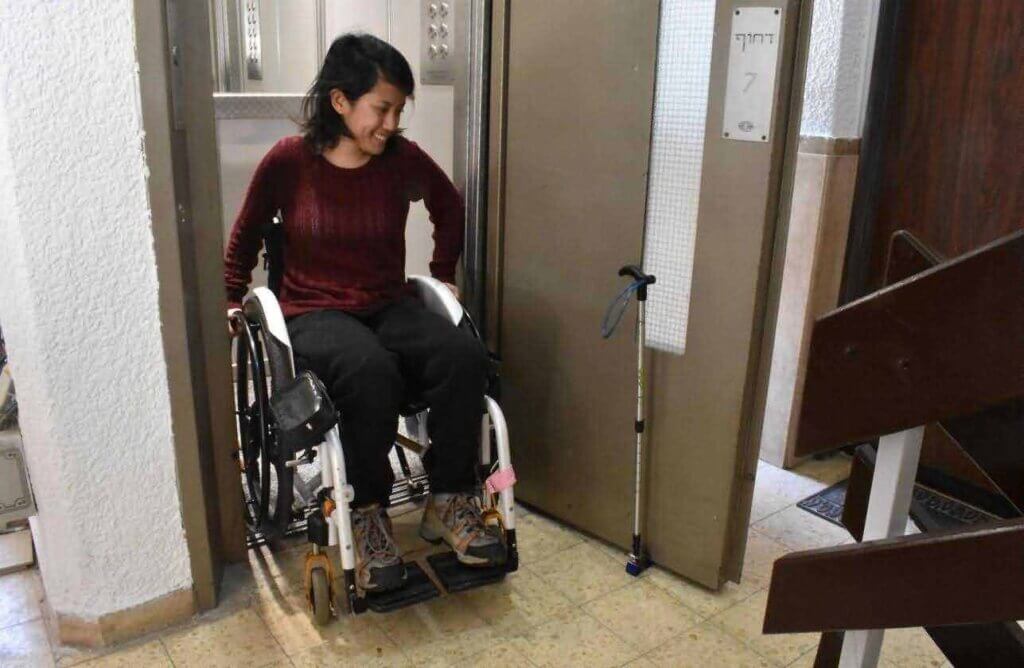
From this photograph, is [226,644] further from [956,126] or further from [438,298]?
[956,126]

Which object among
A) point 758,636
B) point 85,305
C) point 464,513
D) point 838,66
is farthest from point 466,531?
point 838,66

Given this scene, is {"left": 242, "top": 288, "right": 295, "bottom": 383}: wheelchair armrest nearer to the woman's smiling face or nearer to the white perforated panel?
the woman's smiling face

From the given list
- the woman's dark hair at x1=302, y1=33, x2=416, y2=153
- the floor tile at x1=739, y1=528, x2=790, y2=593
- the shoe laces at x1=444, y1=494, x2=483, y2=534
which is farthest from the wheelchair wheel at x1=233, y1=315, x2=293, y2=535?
the floor tile at x1=739, y1=528, x2=790, y2=593

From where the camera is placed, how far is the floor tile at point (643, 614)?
178cm

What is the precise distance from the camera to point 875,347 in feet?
2.04

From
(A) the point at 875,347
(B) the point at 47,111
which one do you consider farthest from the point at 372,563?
(A) the point at 875,347

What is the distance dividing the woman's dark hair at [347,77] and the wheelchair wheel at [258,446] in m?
0.47

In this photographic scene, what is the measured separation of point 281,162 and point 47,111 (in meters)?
0.55

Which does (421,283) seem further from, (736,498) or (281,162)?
(736,498)

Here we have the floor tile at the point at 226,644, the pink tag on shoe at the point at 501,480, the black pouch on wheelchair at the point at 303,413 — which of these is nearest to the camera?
the black pouch on wheelchair at the point at 303,413

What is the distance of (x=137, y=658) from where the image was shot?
1647mm

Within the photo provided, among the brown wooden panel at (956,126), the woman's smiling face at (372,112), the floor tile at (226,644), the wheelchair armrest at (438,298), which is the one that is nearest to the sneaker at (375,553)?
the floor tile at (226,644)

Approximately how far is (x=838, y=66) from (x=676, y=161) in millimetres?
857

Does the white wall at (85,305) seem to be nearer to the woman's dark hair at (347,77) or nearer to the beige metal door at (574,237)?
the woman's dark hair at (347,77)
